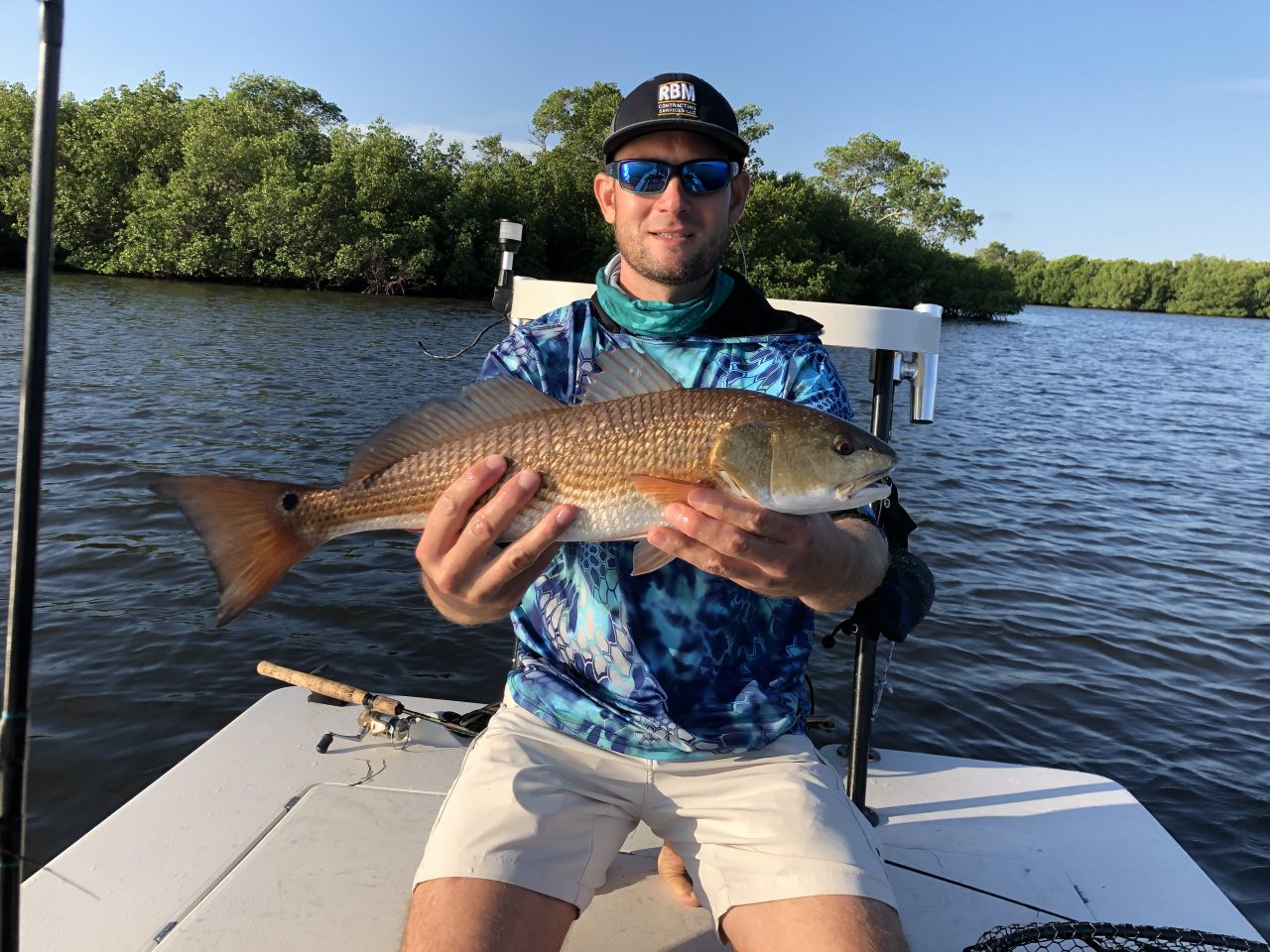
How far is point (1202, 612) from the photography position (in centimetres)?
967

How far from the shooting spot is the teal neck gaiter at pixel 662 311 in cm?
301

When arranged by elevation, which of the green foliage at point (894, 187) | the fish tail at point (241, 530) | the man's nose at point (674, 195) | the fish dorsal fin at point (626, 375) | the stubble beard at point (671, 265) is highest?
the green foliage at point (894, 187)

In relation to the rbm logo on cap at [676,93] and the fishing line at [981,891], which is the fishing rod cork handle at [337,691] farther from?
the rbm logo on cap at [676,93]

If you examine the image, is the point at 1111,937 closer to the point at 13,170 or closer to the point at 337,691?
the point at 337,691

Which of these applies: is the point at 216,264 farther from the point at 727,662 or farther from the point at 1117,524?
the point at 727,662

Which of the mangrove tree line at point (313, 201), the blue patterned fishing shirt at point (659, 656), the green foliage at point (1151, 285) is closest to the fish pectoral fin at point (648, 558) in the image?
the blue patterned fishing shirt at point (659, 656)

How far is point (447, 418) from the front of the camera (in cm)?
270

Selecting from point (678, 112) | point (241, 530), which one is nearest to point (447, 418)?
point (241, 530)

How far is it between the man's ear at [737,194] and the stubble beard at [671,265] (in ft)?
0.64

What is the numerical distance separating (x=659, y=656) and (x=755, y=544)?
688 millimetres

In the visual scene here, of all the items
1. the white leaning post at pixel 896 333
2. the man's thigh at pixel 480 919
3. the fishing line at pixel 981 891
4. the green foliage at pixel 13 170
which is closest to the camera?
the man's thigh at pixel 480 919

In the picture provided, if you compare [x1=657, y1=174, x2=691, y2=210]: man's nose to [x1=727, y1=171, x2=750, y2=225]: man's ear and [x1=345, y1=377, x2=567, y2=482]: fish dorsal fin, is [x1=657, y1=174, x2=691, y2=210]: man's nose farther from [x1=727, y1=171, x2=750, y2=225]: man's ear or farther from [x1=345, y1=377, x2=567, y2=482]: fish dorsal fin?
[x1=345, y1=377, x2=567, y2=482]: fish dorsal fin

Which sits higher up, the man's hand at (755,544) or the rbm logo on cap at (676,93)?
the rbm logo on cap at (676,93)

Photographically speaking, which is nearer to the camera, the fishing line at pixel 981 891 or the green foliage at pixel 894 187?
the fishing line at pixel 981 891
